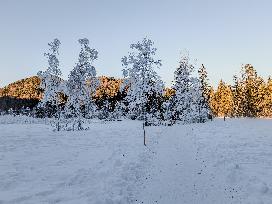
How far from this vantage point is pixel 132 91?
27.3 m

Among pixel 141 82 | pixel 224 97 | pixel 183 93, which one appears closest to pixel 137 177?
pixel 141 82

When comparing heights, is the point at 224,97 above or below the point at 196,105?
above

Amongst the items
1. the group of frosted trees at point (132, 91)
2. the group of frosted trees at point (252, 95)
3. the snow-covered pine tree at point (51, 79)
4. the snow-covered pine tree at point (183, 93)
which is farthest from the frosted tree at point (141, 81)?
the group of frosted trees at point (252, 95)

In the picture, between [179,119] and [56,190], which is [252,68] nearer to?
[179,119]

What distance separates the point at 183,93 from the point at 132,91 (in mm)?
38745

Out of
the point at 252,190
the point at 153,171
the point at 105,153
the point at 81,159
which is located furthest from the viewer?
the point at 105,153

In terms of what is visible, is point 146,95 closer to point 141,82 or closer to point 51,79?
point 141,82

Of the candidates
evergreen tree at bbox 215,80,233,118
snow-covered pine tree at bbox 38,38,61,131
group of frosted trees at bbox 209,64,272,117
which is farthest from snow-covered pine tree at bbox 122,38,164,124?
evergreen tree at bbox 215,80,233,118

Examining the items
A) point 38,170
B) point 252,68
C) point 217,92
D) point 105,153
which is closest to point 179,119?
point 252,68

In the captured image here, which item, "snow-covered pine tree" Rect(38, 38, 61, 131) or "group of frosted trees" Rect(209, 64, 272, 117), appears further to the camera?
"group of frosted trees" Rect(209, 64, 272, 117)

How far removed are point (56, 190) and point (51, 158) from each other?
6.31 meters

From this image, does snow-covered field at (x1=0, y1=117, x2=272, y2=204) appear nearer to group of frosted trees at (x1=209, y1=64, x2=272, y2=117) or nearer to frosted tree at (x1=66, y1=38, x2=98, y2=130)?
frosted tree at (x1=66, y1=38, x2=98, y2=130)

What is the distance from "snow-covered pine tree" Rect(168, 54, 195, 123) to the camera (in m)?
64.8

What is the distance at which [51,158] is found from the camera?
1611 cm
